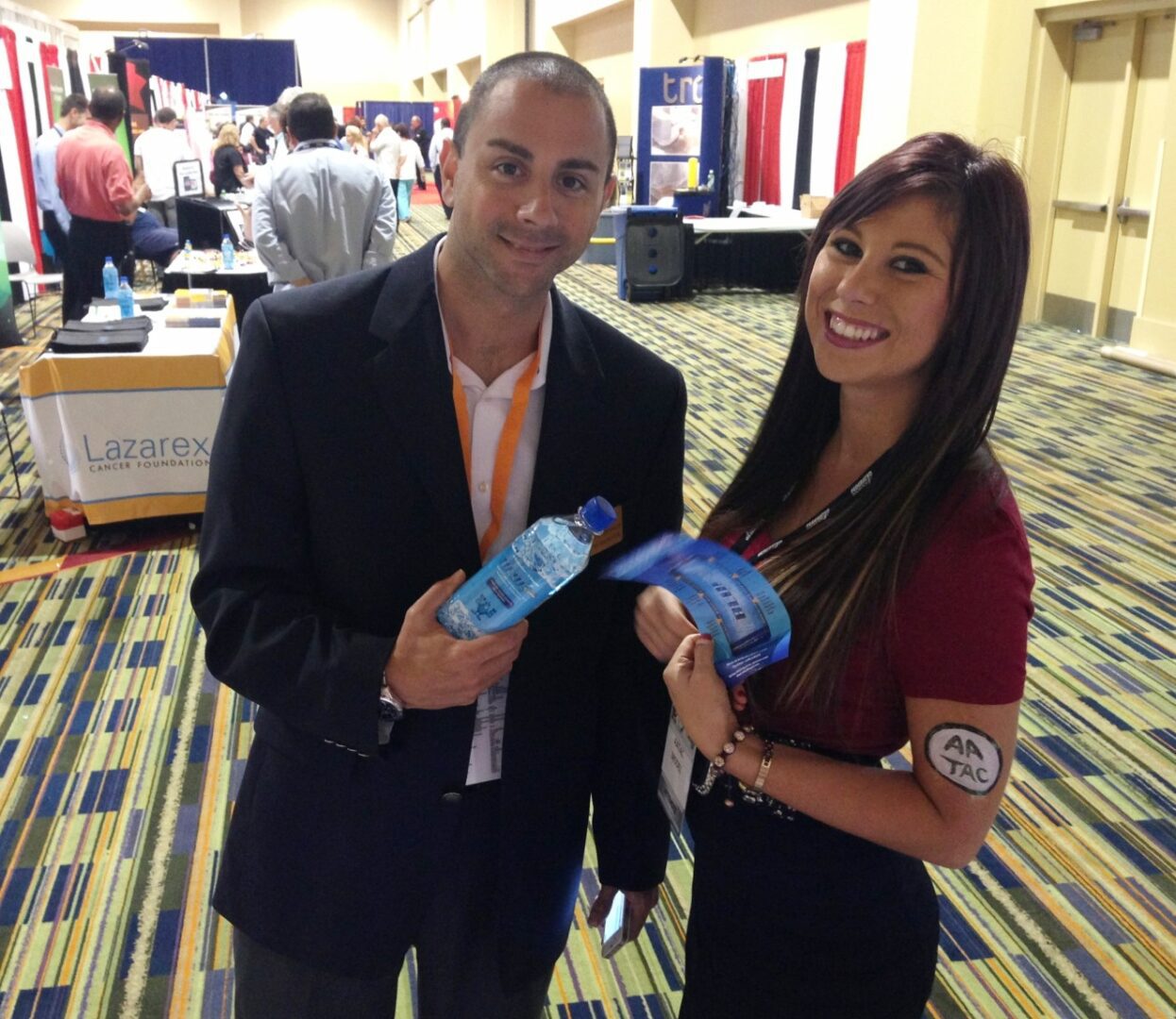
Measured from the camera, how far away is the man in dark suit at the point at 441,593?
1.17m

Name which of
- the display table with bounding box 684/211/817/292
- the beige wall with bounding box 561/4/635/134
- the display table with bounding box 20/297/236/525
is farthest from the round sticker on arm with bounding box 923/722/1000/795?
the beige wall with bounding box 561/4/635/134

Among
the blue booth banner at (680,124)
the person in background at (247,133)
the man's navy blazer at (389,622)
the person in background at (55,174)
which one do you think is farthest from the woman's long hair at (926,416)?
the person in background at (247,133)

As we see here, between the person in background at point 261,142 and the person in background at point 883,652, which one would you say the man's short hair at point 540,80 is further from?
the person in background at point 261,142

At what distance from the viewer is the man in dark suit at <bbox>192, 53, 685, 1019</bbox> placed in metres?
1.17

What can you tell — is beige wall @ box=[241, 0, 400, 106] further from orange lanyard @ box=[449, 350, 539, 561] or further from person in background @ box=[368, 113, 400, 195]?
orange lanyard @ box=[449, 350, 539, 561]

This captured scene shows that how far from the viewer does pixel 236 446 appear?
117 centimetres

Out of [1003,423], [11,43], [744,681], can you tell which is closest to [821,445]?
[744,681]

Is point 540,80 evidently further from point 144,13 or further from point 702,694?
point 144,13

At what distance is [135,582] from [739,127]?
402 inches

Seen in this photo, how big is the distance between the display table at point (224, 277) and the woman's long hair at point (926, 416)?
560cm

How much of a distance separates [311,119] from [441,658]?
4.58 meters

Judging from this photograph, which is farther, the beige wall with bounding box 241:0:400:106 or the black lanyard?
the beige wall with bounding box 241:0:400:106

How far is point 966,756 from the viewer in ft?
3.54

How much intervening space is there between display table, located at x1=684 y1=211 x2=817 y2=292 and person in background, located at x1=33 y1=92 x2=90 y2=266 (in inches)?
216
